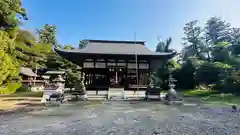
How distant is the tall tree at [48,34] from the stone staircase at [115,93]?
36.4m

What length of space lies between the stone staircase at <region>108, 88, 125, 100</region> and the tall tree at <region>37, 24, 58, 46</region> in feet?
119

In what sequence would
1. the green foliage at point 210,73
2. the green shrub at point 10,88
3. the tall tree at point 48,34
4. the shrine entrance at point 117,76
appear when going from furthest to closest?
1. the tall tree at point 48,34
2. the green foliage at point 210,73
3. the green shrub at point 10,88
4. the shrine entrance at point 117,76

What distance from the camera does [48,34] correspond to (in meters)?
45.5

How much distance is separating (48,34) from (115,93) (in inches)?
1559

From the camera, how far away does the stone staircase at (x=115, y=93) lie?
40.8ft

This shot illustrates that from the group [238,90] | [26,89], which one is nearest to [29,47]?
[26,89]

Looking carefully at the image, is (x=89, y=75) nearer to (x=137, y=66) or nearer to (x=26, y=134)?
(x=137, y=66)

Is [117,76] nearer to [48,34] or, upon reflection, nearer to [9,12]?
[9,12]

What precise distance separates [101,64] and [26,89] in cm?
1241

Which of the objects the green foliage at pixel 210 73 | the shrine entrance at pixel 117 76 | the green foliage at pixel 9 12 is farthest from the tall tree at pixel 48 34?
the green foliage at pixel 210 73

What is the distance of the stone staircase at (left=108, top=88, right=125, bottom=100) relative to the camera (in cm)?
1242

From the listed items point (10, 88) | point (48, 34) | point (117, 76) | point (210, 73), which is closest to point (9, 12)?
point (10, 88)

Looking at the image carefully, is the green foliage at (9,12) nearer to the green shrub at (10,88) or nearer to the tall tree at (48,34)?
the green shrub at (10,88)

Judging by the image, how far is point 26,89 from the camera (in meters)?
21.0
